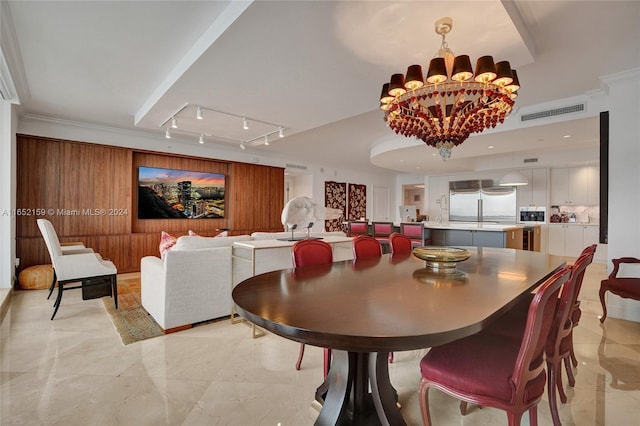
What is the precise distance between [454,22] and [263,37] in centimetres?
137

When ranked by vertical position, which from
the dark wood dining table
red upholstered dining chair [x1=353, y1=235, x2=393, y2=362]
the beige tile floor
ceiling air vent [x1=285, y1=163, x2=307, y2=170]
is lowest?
the beige tile floor

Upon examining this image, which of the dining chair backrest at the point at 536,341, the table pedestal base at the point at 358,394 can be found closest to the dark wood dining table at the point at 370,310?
the table pedestal base at the point at 358,394

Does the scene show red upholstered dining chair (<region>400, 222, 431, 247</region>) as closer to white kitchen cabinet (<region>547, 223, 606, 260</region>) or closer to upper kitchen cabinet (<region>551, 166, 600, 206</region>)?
white kitchen cabinet (<region>547, 223, 606, 260</region>)

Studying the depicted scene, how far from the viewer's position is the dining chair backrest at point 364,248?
268 centimetres

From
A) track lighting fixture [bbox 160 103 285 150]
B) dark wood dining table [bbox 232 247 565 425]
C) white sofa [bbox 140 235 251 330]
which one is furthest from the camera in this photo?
track lighting fixture [bbox 160 103 285 150]

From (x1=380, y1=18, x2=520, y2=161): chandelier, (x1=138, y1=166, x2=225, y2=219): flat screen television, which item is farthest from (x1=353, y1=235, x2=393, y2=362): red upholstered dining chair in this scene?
(x1=138, y1=166, x2=225, y2=219): flat screen television

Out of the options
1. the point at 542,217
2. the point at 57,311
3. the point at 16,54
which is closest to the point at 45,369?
the point at 57,311

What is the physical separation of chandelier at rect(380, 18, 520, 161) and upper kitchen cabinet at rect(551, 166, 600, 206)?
21.0ft

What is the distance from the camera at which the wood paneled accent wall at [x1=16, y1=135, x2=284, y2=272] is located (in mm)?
4660

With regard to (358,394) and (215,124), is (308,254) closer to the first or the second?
(358,394)

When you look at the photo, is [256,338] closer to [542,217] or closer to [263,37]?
[263,37]

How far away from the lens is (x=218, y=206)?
6.73m

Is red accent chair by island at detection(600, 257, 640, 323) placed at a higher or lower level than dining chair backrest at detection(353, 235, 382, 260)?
lower

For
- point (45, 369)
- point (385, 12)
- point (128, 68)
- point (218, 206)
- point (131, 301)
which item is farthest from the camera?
point (218, 206)
